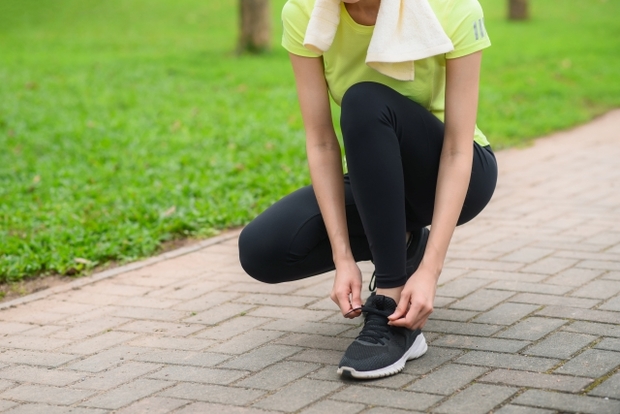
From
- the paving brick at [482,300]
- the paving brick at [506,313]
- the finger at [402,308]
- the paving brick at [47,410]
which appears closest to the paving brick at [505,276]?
the paving brick at [482,300]

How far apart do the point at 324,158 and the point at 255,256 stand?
0.40 metres

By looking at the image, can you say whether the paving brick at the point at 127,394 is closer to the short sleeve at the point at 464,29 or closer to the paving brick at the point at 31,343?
the paving brick at the point at 31,343

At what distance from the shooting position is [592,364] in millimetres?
2559

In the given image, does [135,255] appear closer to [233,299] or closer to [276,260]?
[233,299]

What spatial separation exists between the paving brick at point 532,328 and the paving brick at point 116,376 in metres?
1.18

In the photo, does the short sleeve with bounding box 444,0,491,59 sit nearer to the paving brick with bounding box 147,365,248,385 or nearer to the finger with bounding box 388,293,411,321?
the finger with bounding box 388,293,411,321

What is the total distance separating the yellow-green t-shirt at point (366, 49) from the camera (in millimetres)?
2633

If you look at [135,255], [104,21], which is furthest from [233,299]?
[104,21]

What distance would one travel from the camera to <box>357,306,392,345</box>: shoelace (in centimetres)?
261

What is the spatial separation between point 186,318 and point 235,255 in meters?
0.93

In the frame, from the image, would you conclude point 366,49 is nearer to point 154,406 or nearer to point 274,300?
point 274,300

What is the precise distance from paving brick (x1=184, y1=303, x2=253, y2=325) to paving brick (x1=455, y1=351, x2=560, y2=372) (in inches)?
38.5

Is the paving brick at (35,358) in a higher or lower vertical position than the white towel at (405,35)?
lower

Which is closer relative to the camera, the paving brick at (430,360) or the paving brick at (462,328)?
the paving brick at (430,360)
